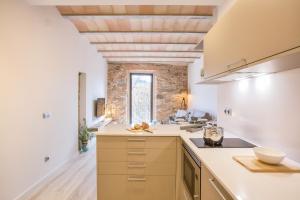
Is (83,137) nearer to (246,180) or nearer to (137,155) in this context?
(137,155)

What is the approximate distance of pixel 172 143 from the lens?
8.06 ft

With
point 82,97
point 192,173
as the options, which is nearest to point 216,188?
point 192,173

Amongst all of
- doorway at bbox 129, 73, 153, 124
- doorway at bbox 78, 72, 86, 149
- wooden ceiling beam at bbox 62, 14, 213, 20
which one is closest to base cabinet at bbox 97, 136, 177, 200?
wooden ceiling beam at bbox 62, 14, 213, 20

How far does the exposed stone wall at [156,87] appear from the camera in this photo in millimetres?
8513

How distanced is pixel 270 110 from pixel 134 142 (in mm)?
1393

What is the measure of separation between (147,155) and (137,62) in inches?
247

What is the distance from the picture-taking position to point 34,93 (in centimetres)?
306

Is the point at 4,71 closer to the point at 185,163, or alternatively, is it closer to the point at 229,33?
the point at 185,163

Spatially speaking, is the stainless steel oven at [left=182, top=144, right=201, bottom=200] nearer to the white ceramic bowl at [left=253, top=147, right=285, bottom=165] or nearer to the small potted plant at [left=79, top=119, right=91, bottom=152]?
the white ceramic bowl at [left=253, top=147, right=285, bottom=165]

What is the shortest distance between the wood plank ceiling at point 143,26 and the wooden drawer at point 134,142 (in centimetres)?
205

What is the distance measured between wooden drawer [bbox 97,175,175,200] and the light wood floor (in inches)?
20.3

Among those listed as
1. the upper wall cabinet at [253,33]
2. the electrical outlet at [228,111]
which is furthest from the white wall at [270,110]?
the upper wall cabinet at [253,33]

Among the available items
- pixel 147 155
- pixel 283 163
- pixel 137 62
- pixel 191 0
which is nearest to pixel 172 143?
pixel 147 155

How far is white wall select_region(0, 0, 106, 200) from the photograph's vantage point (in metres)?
2.47
